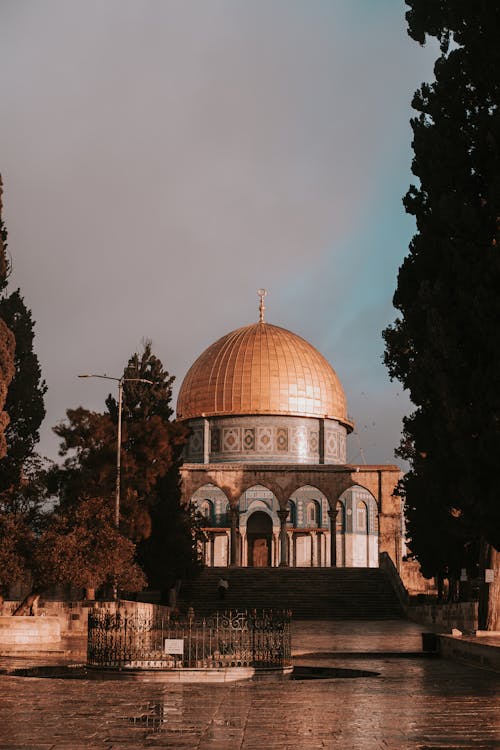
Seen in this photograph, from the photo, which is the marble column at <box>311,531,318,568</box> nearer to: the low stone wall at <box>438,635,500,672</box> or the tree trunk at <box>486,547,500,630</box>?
the tree trunk at <box>486,547,500,630</box>

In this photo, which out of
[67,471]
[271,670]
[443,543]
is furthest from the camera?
[443,543]

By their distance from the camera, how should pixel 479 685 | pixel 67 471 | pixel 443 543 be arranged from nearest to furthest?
pixel 479 685 < pixel 67 471 < pixel 443 543

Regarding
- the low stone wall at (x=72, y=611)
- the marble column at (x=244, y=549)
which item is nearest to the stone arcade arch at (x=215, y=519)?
the marble column at (x=244, y=549)

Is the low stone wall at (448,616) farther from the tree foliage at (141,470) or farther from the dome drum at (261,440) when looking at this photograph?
the dome drum at (261,440)

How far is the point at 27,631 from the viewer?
21.6 meters

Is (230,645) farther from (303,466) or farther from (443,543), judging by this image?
(303,466)

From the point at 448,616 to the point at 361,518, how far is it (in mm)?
23992

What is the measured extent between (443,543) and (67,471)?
10898 millimetres

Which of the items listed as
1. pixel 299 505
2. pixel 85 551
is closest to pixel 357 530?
pixel 299 505

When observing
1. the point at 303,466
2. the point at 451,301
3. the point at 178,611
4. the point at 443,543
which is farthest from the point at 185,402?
the point at 451,301

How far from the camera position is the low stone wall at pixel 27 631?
21297 millimetres

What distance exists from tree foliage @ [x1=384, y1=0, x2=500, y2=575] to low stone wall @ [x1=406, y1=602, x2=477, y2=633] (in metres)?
8.83

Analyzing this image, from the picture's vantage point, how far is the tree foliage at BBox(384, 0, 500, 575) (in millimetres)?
14984

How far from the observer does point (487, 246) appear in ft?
51.1
